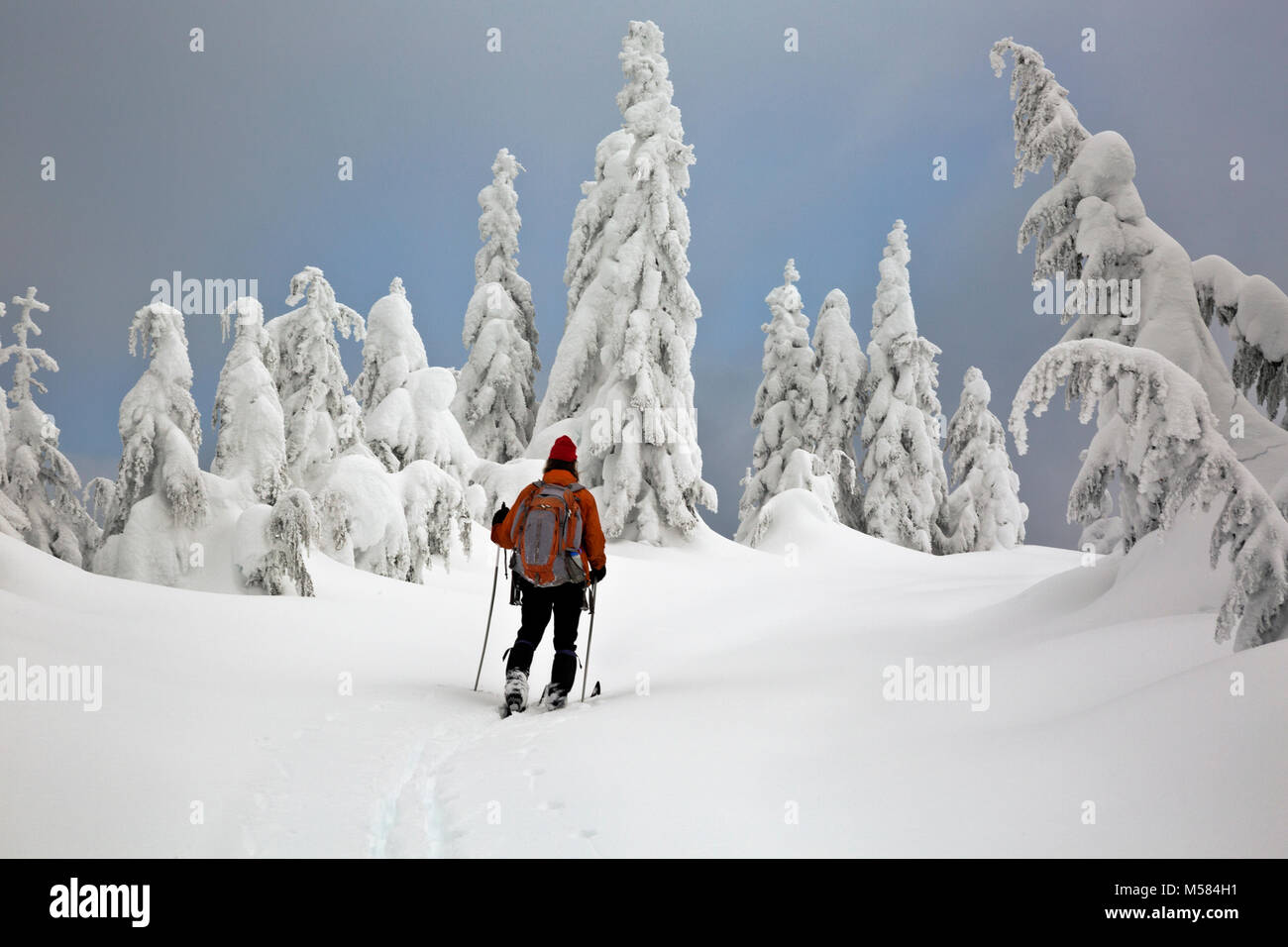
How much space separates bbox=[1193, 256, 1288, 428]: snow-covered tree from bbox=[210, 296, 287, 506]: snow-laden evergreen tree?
44.3 ft

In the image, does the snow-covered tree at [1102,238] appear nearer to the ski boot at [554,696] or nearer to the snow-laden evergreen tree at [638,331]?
the ski boot at [554,696]

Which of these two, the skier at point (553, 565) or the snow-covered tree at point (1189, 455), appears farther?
the skier at point (553, 565)

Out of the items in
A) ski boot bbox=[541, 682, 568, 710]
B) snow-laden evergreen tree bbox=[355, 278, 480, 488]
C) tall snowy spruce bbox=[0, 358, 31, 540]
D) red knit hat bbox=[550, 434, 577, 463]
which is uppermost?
snow-laden evergreen tree bbox=[355, 278, 480, 488]

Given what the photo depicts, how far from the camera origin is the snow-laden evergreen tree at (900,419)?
30078 millimetres

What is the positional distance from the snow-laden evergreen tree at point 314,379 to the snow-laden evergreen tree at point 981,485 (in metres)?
26.7

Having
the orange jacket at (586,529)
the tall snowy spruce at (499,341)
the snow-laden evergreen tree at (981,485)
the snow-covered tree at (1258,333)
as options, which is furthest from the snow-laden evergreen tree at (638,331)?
the snow-laden evergreen tree at (981,485)

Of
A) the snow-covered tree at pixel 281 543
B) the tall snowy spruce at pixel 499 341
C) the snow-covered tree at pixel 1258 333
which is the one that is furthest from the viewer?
the tall snowy spruce at pixel 499 341

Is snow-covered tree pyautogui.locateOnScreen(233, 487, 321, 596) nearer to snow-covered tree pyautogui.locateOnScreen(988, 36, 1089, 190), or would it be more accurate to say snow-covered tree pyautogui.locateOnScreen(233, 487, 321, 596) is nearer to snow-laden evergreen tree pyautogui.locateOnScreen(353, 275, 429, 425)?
snow-laden evergreen tree pyautogui.locateOnScreen(353, 275, 429, 425)

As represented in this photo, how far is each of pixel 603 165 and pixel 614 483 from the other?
35.3 ft

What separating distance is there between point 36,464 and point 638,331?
A: 15340mm

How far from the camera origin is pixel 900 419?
3005 cm

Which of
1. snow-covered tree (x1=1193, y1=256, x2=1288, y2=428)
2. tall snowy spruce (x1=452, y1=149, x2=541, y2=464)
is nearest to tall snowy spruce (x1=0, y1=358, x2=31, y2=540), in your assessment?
tall snowy spruce (x1=452, y1=149, x2=541, y2=464)

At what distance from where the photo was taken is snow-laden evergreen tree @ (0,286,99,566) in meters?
17.0

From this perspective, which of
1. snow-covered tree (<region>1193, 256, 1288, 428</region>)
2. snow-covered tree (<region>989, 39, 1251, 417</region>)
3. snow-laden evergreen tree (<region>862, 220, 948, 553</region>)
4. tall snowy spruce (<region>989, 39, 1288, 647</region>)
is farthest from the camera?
snow-laden evergreen tree (<region>862, 220, 948, 553</region>)
